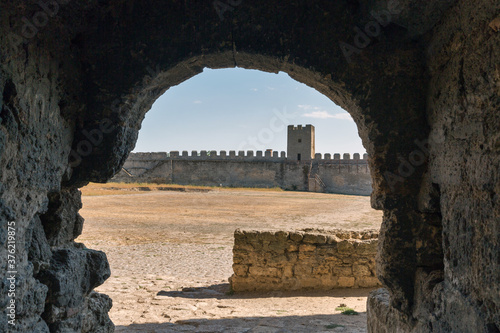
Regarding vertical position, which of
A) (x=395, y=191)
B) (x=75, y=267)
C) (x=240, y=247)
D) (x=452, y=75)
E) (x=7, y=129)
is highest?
(x=452, y=75)

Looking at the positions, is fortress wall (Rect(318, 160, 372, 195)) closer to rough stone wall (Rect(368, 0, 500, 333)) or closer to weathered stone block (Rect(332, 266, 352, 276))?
weathered stone block (Rect(332, 266, 352, 276))

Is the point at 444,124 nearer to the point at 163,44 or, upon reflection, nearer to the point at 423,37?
the point at 423,37

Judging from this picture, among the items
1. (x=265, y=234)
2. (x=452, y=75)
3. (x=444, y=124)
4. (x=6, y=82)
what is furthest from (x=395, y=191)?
(x=265, y=234)

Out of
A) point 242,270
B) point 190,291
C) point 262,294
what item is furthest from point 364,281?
point 190,291

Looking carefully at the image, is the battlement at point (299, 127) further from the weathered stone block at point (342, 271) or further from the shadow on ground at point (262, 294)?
the shadow on ground at point (262, 294)

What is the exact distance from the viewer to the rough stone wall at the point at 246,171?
33.7 meters

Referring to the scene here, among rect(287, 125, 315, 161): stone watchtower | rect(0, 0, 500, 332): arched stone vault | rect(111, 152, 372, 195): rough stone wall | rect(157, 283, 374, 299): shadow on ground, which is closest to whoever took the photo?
rect(0, 0, 500, 332): arched stone vault

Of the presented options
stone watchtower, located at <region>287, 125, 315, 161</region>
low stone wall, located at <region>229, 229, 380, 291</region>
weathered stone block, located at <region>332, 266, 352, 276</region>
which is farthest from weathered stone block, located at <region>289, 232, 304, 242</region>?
stone watchtower, located at <region>287, 125, 315, 161</region>

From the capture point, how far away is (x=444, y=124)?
96.0 inches

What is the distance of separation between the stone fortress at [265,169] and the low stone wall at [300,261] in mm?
27878

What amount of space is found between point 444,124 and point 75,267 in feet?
8.56

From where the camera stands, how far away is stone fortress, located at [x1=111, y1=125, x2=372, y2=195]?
3375cm

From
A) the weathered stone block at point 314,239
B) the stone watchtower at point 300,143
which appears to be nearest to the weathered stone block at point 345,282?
the weathered stone block at point 314,239

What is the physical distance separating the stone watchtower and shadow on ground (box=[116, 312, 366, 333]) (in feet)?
105
